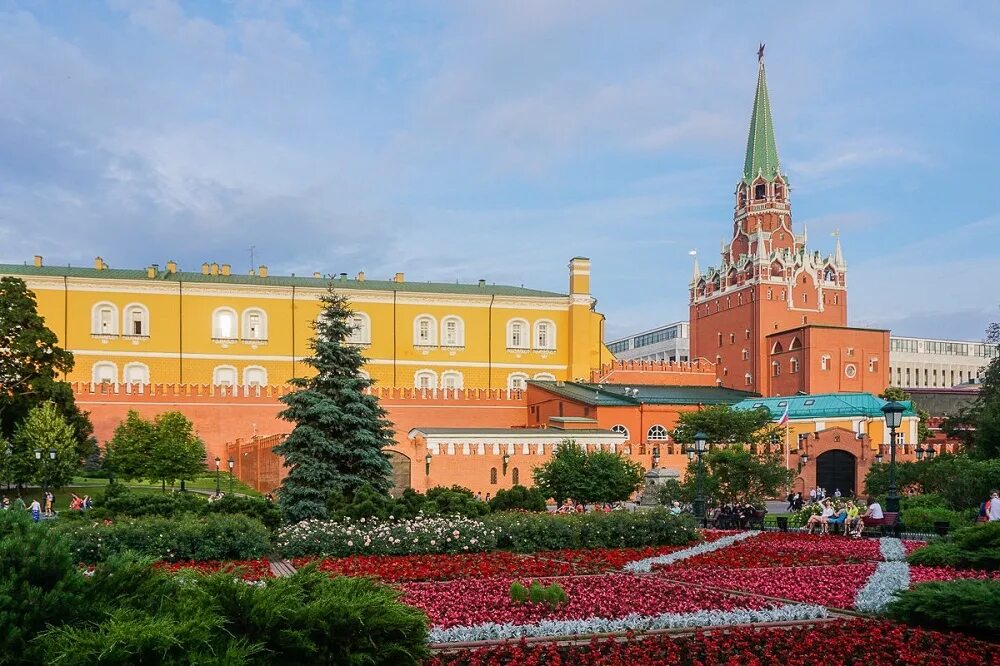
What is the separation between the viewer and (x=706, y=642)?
718 centimetres

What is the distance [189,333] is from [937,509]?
1546 inches

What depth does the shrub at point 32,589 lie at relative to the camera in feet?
15.5

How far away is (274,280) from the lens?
54.2m

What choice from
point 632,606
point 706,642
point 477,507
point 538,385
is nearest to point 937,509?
point 477,507

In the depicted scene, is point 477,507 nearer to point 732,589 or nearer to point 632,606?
point 732,589

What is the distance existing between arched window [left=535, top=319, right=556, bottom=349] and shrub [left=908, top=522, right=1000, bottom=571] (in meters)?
42.3

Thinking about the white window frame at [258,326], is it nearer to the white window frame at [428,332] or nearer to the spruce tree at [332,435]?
the white window frame at [428,332]

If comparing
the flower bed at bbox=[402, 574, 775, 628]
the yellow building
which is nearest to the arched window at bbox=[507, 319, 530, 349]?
the yellow building

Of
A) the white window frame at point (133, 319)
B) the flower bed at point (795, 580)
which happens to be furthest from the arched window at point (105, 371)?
the flower bed at point (795, 580)

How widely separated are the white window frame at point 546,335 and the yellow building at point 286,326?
0.19 feet

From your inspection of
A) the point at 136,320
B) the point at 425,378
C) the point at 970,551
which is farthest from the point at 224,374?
the point at 970,551

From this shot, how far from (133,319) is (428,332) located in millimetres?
15584

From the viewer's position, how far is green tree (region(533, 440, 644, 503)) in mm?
28156

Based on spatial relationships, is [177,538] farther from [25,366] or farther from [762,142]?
[762,142]
